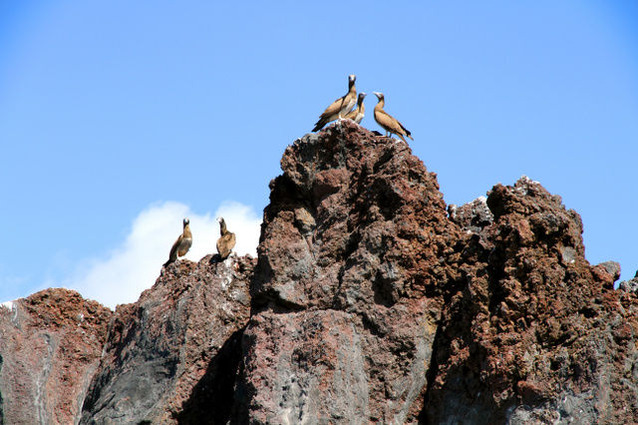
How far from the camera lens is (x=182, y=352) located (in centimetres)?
1155

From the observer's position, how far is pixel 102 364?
13.7 meters

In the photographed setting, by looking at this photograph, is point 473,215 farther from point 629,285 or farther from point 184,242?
point 184,242

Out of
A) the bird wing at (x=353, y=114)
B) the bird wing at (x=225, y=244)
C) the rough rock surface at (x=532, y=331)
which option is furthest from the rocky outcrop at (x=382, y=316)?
the bird wing at (x=353, y=114)

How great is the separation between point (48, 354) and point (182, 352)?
3363mm

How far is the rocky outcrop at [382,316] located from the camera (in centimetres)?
835

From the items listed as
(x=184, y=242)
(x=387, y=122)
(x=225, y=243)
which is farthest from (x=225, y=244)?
(x=184, y=242)

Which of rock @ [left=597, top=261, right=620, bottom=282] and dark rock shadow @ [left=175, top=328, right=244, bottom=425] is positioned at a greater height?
rock @ [left=597, top=261, right=620, bottom=282]

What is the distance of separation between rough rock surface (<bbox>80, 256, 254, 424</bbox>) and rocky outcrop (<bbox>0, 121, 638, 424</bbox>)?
0.7 inches

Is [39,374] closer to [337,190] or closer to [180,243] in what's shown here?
[180,243]

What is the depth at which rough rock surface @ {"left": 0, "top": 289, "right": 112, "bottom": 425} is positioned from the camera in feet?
43.5

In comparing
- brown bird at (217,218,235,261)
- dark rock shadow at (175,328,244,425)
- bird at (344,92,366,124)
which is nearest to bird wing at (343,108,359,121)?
bird at (344,92,366,124)

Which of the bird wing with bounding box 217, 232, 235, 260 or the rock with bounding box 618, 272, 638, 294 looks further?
the bird wing with bounding box 217, 232, 235, 260

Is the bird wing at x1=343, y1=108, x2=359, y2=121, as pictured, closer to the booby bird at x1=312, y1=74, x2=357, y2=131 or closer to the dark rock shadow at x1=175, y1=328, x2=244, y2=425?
the booby bird at x1=312, y1=74, x2=357, y2=131

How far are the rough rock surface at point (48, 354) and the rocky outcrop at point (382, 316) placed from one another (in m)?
0.94
